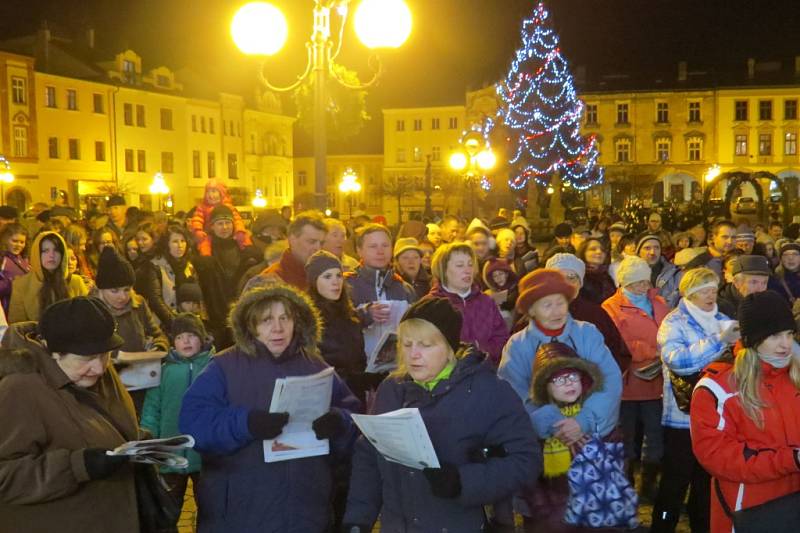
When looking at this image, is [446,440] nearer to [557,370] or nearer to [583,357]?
[557,370]

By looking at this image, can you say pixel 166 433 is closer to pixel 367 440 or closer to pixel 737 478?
pixel 367 440

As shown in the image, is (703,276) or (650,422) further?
(650,422)

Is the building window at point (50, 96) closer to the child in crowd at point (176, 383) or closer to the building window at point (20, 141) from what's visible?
the building window at point (20, 141)

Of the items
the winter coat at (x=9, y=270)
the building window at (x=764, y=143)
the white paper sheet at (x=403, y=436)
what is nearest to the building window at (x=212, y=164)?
the building window at (x=764, y=143)

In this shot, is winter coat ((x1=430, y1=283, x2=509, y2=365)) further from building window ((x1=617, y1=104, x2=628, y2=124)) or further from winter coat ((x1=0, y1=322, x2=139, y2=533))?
building window ((x1=617, y1=104, x2=628, y2=124))

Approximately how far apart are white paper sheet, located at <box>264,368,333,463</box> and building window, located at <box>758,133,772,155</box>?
80.4 metres

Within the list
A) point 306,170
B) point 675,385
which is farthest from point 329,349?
point 306,170

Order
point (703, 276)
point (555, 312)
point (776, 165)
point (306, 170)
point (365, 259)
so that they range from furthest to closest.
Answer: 1. point (306, 170)
2. point (776, 165)
3. point (365, 259)
4. point (703, 276)
5. point (555, 312)

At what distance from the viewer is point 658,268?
1030 cm

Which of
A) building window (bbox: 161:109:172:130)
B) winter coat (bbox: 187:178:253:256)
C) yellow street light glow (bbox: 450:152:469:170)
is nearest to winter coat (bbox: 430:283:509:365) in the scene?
winter coat (bbox: 187:178:253:256)

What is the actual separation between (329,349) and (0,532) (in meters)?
2.74

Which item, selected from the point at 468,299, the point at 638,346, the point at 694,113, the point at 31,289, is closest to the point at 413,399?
the point at 468,299

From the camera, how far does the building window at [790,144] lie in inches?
3034

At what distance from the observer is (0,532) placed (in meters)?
3.61
